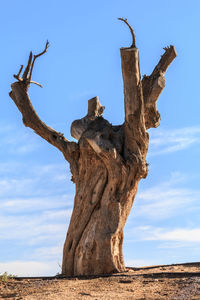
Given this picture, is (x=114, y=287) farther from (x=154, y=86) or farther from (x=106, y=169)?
(x=154, y=86)

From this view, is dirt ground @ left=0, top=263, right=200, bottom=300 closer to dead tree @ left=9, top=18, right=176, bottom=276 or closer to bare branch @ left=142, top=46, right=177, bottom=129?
dead tree @ left=9, top=18, right=176, bottom=276

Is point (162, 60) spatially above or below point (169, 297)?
above

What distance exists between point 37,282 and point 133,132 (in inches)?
171

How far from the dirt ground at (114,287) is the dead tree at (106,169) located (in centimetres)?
90

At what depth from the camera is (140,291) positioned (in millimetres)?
8117

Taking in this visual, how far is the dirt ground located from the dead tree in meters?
0.90

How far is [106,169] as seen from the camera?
11219 mm

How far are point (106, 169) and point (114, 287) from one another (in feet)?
11.3

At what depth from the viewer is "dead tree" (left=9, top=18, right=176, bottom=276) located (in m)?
10.6

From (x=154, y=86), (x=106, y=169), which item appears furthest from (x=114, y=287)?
(x=154, y=86)

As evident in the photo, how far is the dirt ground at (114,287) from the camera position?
7789 millimetres

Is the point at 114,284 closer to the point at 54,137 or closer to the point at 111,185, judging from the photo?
the point at 111,185

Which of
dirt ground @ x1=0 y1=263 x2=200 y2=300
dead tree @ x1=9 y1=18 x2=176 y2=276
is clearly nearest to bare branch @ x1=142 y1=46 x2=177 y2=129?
dead tree @ x1=9 y1=18 x2=176 y2=276

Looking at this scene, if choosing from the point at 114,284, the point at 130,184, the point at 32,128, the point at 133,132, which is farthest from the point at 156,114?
the point at 114,284
